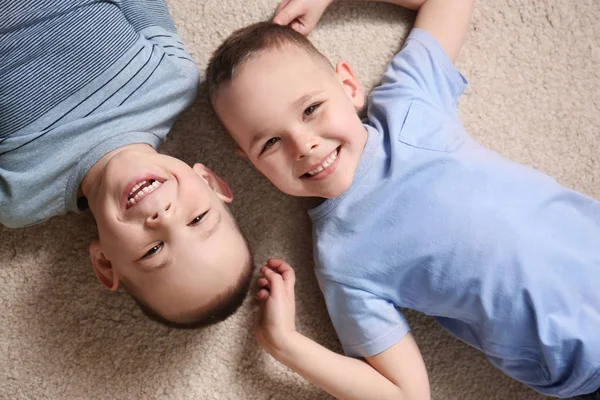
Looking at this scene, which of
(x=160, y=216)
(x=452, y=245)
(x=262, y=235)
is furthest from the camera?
(x=262, y=235)

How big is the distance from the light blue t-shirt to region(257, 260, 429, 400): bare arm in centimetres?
3

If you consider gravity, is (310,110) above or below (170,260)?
above

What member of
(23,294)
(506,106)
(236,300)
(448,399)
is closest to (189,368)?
(236,300)

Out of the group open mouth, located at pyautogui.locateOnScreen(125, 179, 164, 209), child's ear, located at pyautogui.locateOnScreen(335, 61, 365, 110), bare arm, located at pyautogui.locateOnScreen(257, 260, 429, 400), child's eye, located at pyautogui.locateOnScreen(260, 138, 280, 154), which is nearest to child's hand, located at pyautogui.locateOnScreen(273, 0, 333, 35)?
child's ear, located at pyautogui.locateOnScreen(335, 61, 365, 110)

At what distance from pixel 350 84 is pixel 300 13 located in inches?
6.2

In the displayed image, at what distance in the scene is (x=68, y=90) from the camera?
2.57 feet

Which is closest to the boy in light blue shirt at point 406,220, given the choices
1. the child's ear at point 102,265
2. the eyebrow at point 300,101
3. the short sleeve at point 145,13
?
the eyebrow at point 300,101

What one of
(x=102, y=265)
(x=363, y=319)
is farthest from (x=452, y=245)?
(x=102, y=265)

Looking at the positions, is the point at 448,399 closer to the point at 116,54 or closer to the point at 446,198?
the point at 446,198

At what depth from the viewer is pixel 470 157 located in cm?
85

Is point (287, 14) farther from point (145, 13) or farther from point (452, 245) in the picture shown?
point (452, 245)

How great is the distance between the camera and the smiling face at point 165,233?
0.71 m

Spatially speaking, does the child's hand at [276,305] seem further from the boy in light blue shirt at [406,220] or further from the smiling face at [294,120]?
the smiling face at [294,120]

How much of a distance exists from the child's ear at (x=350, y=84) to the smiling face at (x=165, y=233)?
0.92 feet
